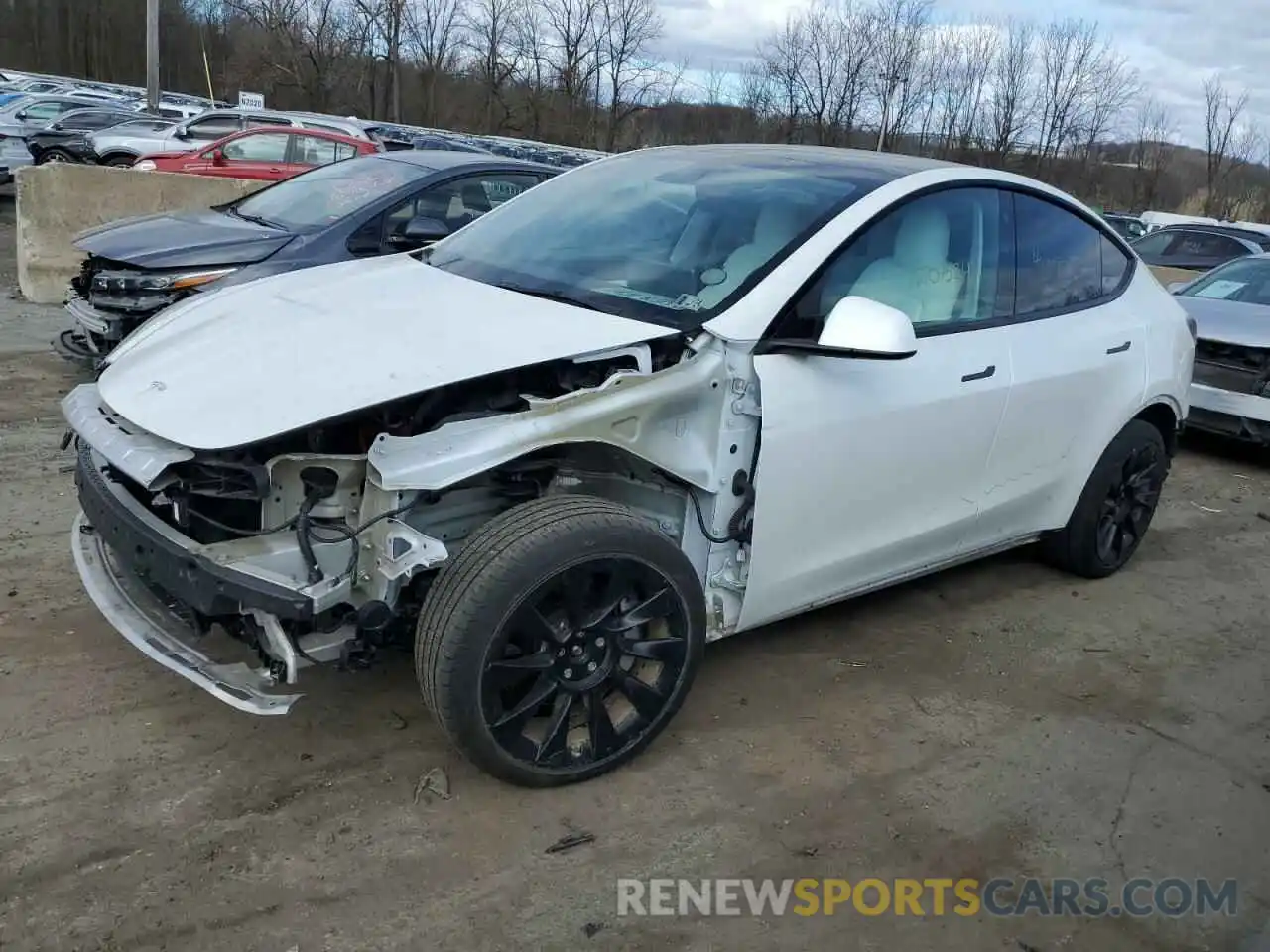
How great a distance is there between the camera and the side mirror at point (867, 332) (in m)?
3.09

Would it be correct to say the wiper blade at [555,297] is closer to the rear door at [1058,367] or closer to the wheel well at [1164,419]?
the rear door at [1058,367]

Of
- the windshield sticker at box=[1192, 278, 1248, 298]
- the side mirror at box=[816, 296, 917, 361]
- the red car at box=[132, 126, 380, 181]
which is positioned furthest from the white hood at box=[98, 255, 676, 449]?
the red car at box=[132, 126, 380, 181]

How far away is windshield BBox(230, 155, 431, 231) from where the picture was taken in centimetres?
701

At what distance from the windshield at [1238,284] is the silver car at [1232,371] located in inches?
7.6

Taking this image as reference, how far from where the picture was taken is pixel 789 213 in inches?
140

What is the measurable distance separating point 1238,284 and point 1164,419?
4520mm

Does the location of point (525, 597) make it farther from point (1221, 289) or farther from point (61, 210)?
point (61, 210)

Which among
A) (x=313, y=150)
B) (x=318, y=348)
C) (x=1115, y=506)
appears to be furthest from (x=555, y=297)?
(x=313, y=150)

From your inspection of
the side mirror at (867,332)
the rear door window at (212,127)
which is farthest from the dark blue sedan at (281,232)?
the rear door window at (212,127)

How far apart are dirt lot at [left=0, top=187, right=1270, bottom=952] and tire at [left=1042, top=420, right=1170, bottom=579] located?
0.43 m

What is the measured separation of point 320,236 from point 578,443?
427cm

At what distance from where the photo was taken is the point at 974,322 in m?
3.87

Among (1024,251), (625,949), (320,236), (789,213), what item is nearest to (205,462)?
(625,949)

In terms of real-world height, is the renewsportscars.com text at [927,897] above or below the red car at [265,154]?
below
